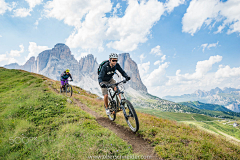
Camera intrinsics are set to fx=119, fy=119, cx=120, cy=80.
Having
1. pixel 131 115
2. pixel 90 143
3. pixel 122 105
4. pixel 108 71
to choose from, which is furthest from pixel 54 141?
pixel 108 71

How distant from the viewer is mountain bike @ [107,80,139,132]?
21.8 ft

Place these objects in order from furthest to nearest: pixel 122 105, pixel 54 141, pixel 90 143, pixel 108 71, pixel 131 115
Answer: pixel 108 71
pixel 122 105
pixel 131 115
pixel 54 141
pixel 90 143

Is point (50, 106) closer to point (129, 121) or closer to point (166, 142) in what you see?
point (129, 121)

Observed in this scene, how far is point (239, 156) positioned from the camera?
4.51 metres

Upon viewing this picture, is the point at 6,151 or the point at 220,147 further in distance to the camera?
the point at 6,151

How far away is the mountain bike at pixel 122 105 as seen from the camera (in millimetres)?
6637

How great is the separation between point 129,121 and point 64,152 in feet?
12.4

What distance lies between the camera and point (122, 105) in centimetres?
728

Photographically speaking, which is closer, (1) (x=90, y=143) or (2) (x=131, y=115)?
(1) (x=90, y=143)

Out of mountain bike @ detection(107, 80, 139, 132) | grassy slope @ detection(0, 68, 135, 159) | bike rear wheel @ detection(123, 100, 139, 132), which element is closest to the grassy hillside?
grassy slope @ detection(0, 68, 135, 159)

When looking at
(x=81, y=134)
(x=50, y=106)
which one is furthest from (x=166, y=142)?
(x=50, y=106)

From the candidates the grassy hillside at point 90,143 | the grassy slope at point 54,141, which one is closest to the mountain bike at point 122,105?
the grassy hillside at point 90,143

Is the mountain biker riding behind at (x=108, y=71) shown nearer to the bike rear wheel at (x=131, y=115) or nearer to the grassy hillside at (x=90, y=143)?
the bike rear wheel at (x=131, y=115)

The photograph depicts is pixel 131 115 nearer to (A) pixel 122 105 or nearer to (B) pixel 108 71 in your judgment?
(A) pixel 122 105
